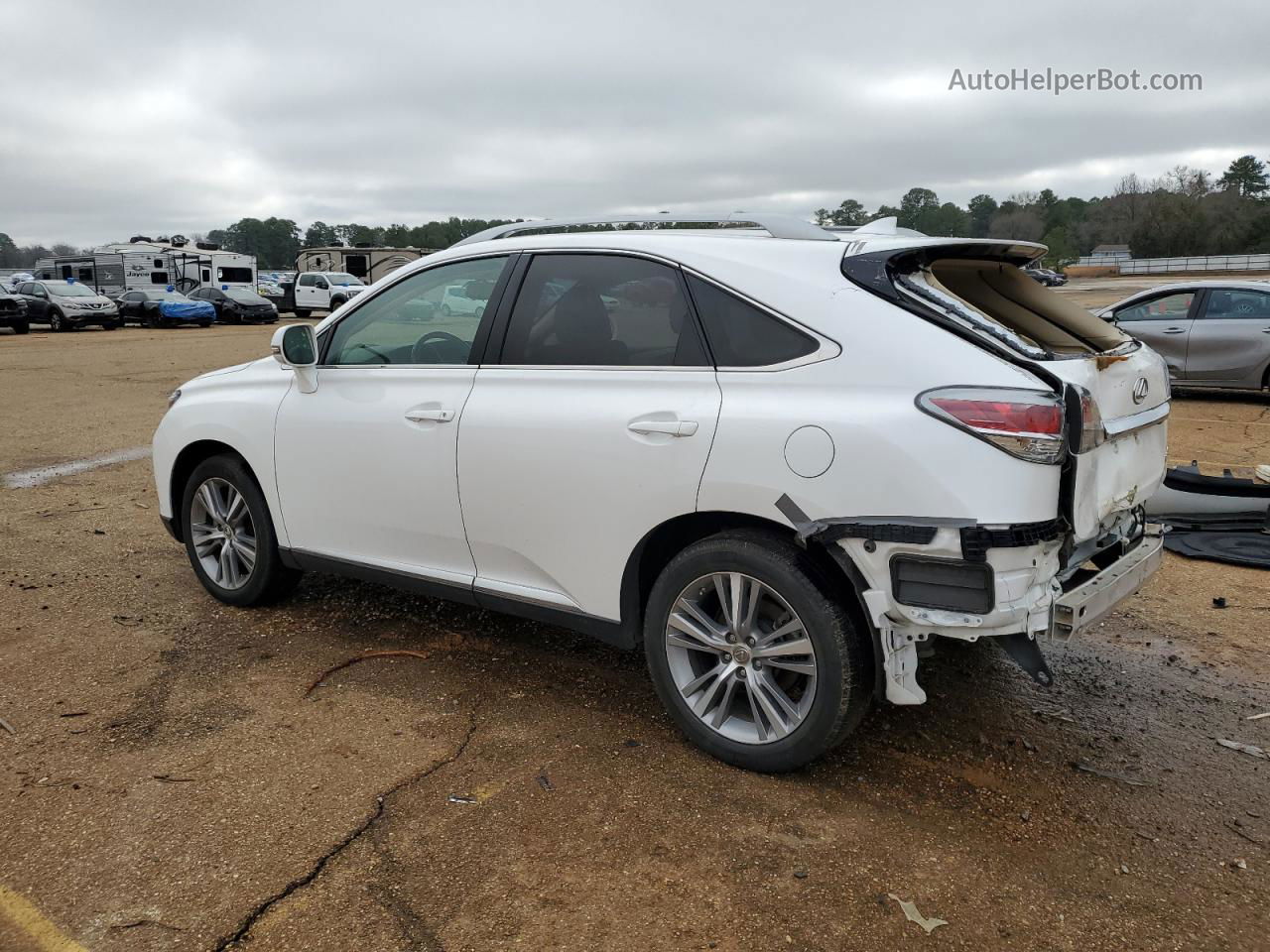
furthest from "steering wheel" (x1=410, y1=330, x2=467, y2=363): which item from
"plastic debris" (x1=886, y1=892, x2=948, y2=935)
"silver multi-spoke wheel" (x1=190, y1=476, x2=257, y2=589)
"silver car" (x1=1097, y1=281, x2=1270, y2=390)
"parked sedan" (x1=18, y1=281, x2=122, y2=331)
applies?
"parked sedan" (x1=18, y1=281, x2=122, y2=331)

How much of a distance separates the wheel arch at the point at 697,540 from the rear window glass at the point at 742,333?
1.69ft

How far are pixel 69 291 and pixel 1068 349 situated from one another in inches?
1249

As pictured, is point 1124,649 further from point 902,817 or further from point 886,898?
point 886,898

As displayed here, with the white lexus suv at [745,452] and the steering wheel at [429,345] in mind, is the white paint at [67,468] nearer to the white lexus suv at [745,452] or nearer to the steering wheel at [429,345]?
the white lexus suv at [745,452]

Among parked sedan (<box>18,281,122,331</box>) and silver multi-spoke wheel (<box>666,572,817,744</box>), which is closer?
silver multi-spoke wheel (<box>666,572,817,744</box>)

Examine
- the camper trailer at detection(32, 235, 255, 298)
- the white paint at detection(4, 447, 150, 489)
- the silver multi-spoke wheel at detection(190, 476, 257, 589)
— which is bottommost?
the white paint at detection(4, 447, 150, 489)

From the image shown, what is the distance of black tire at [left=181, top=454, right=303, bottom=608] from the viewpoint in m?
4.64

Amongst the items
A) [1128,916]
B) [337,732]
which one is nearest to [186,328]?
[337,732]

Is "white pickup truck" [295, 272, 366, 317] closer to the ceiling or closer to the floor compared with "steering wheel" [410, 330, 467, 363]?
closer to the ceiling

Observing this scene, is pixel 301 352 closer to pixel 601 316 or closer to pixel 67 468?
pixel 601 316

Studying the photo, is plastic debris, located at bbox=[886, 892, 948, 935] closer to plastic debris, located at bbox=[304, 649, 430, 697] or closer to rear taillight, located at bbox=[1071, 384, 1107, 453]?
rear taillight, located at bbox=[1071, 384, 1107, 453]

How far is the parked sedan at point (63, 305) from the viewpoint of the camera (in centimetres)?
2842

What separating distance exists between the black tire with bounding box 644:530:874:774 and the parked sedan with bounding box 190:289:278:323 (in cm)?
3320

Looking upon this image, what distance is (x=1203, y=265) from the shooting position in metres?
74.9
